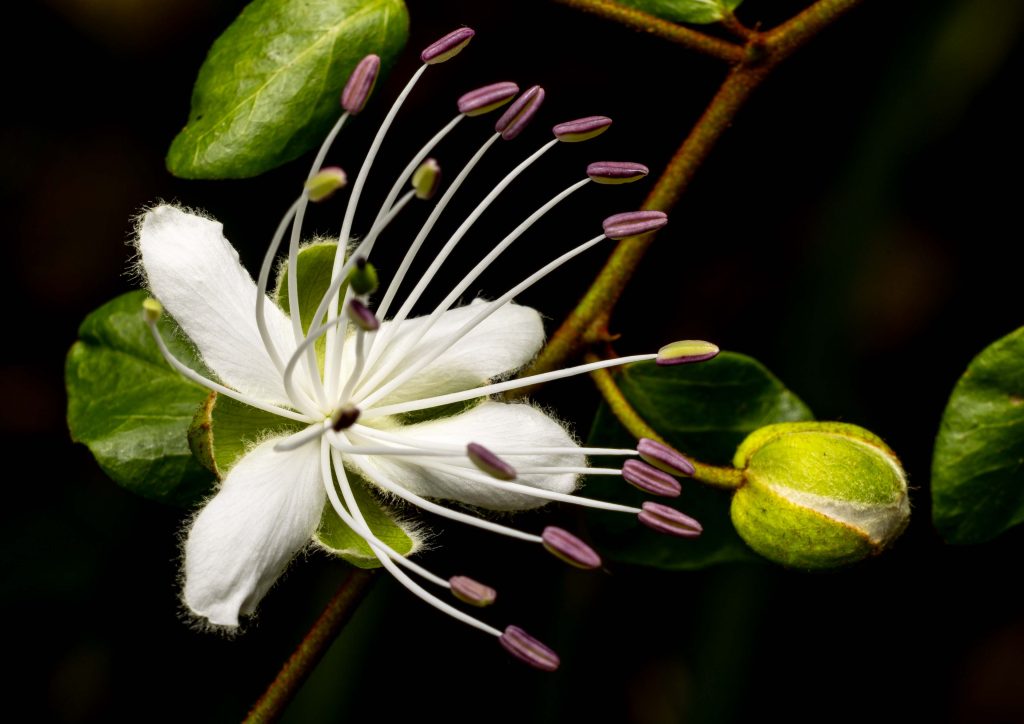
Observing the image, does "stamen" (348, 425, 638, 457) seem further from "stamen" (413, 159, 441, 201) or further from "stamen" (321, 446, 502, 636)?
"stamen" (413, 159, 441, 201)

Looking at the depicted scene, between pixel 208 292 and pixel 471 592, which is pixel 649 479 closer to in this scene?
pixel 471 592

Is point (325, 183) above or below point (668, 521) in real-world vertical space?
above

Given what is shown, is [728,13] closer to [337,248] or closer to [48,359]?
[337,248]

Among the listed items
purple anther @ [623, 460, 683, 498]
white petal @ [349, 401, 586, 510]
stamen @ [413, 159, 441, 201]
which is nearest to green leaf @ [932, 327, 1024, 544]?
purple anther @ [623, 460, 683, 498]

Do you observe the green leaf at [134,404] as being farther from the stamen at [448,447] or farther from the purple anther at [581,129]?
the purple anther at [581,129]

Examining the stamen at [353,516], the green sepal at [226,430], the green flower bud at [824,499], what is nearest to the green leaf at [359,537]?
the stamen at [353,516]

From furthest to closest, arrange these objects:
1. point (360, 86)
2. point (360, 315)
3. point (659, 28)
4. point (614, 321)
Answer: point (614, 321) → point (659, 28) → point (360, 86) → point (360, 315)

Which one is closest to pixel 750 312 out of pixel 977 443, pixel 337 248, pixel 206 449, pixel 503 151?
pixel 503 151

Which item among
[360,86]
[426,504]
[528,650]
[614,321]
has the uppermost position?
[360,86]

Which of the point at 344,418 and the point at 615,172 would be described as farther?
the point at 615,172

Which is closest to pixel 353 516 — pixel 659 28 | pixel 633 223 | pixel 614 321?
pixel 633 223
